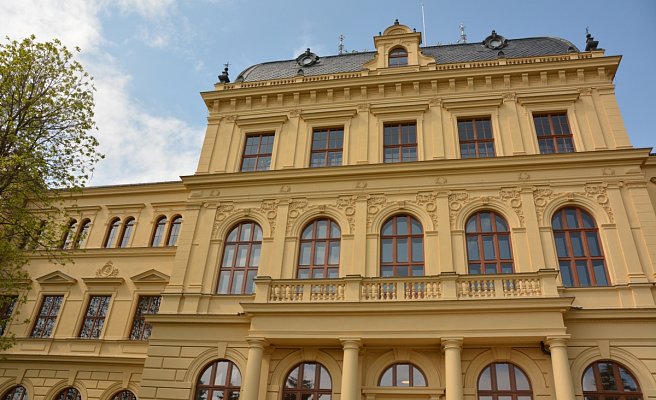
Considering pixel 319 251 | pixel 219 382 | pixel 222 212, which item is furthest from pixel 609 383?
pixel 222 212

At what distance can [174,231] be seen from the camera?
73.9 ft

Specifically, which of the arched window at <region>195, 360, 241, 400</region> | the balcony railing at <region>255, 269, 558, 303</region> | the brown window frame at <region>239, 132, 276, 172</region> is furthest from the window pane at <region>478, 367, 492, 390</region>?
the brown window frame at <region>239, 132, 276, 172</region>

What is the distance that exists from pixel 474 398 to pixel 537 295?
3644 millimetres

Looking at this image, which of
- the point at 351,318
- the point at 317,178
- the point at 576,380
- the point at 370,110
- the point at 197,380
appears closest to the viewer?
the point at 576,380

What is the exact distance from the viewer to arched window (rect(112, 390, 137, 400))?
61.1 ft

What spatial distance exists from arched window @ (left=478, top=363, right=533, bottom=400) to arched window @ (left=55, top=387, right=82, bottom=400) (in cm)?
1571

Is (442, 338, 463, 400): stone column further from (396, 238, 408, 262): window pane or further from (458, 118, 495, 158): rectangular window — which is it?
(458, 118, 495, 158): rectangular window

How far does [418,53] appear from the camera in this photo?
71.3 ft

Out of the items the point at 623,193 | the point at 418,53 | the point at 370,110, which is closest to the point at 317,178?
the point at 370,110

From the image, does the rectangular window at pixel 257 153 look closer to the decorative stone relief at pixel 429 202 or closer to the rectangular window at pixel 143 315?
the decorative stone relief at pixel 429 202

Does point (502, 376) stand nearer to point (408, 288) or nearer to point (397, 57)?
point (408, 288)

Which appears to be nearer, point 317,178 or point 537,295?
point 537,295

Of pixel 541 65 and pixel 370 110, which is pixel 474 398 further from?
pixel 541 65

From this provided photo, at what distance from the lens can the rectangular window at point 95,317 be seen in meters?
20.4
